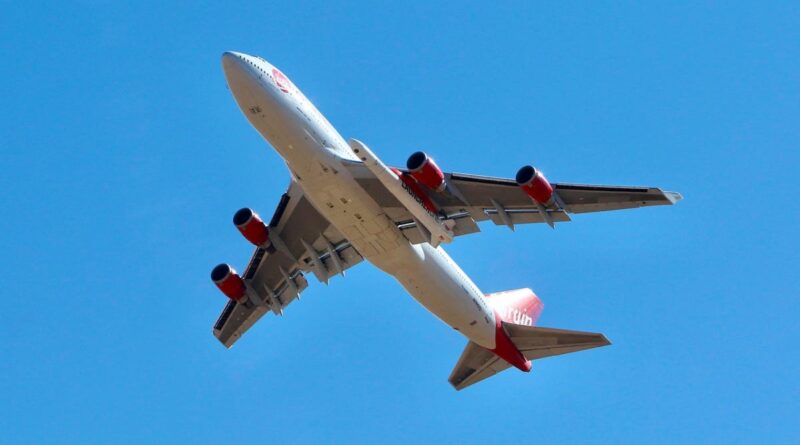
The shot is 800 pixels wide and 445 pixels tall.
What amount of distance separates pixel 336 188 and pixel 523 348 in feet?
39.1

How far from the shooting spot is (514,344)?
4572cm

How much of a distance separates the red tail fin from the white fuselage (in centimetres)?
302

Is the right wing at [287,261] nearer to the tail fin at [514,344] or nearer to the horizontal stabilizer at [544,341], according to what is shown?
the tail fin at [514,344]

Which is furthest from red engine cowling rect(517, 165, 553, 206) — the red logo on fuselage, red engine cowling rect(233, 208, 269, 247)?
red engine cowling rect(233, 208, 269, 247)

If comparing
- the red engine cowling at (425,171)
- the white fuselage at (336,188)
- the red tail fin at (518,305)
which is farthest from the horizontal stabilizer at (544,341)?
the red engine cowling at (425,171)

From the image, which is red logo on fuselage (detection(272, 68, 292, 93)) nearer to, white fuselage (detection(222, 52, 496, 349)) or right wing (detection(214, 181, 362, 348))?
white fuselage (detection(222, 52, 496, 349))

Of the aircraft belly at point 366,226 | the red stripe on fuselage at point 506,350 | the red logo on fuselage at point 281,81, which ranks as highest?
the red logo on fuselage at point 281,81

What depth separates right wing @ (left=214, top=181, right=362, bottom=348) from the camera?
43969mm

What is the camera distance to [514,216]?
4025 centimetres

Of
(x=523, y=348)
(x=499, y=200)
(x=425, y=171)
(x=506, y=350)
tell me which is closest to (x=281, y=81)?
(x=425, y=171)

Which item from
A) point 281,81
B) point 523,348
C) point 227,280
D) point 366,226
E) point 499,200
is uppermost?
point 281,81

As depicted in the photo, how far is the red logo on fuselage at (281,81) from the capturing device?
127 feet

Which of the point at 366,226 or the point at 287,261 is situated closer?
the point at 366,226

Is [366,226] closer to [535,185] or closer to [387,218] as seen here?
[387,218]
